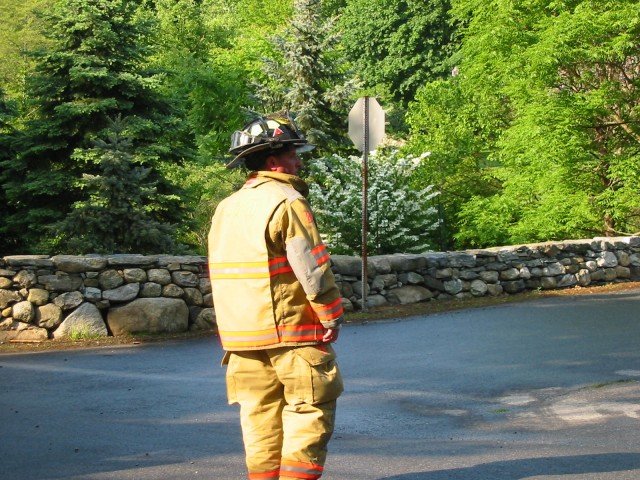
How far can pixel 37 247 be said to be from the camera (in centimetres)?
2022

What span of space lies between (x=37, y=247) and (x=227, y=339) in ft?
53.7

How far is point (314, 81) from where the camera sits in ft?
92.8

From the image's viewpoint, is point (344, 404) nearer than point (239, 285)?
No

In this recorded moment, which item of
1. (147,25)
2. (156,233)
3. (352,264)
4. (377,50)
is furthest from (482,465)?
(377,50)

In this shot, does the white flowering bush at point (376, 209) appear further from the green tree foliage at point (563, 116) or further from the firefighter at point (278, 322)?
the firefighter at point (278, 322)

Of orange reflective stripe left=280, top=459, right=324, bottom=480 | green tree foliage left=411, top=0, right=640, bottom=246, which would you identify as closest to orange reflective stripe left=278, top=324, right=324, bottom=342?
orange reflective stripe left=280, top=459, right=324, bottom=480

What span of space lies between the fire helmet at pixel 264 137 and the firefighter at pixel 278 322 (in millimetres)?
11

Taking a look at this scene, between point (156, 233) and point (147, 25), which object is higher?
point (147, 25)

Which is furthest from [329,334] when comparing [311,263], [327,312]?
[311,263]

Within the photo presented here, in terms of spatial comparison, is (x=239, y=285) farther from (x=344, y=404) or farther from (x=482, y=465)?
(x=344, y=404)

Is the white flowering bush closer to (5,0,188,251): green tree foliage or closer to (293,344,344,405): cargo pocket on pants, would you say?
(5,0,188,251): green tree foliage

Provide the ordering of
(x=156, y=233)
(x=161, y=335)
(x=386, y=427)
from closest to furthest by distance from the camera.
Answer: (x=386, y=427) < (x=161, y=335) < (x=156, y=233)

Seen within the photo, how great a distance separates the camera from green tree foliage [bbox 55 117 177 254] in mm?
17578

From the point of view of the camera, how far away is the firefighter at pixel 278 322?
15.1 ft
